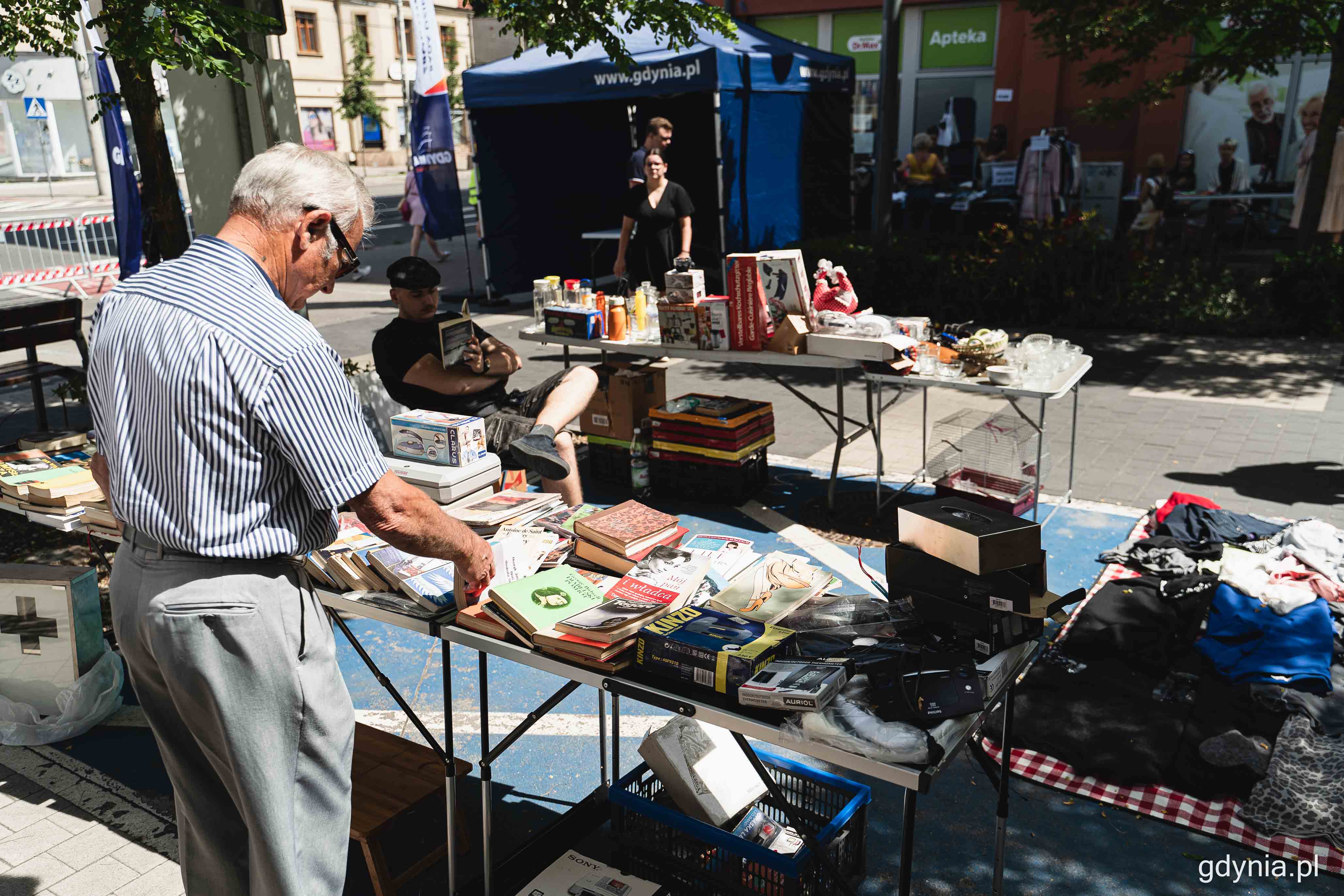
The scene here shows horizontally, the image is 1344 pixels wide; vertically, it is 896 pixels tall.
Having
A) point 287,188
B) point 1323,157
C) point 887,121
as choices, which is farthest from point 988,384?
point 1323,157

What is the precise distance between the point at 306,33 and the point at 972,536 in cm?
4433

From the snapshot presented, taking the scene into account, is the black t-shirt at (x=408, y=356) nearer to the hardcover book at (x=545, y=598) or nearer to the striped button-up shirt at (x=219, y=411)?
the hardcover book at (x=545, y=598)

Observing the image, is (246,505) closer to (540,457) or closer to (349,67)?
(540,457)

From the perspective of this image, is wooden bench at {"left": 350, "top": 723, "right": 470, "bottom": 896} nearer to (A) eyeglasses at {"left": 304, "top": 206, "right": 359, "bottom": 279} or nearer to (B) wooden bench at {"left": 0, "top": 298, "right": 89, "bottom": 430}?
(A) eyeglasses at {"left": 304, "top": 206, "right": 359, "bottom": 279}

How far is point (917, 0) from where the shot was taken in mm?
19922

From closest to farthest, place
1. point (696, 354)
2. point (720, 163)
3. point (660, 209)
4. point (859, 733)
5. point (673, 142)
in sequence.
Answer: point (859, 733), point (696, 354), point (660, 209), point (720, 163), point (673, 142)

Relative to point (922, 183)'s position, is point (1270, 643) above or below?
below

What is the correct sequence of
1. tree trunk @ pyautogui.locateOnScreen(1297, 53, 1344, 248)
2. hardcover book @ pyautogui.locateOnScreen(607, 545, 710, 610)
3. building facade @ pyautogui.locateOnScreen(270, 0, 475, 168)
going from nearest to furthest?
hardcover book @ pyautogui.locateOnScreen(607, 545, 710, 610) < tree trunk @ pyautogui.locateOnScreen(1297, 53, 1344, 248) < building facade @ pyautogui.locateOnScreen(270, 0, 475, 168)

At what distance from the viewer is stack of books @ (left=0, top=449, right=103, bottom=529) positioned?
4035mm

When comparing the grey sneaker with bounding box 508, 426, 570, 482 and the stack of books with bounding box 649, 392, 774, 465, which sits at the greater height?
the grey sneaker with bounding box 508, 426, 570, 482

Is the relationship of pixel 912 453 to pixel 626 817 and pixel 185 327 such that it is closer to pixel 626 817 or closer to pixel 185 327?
pixel 626 817

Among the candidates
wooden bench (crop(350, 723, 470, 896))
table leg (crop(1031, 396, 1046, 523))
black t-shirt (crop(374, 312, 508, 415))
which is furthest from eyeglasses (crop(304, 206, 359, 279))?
table leg (crop(1031, 396, 1046, 523))

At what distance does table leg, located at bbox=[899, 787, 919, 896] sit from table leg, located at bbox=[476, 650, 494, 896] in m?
1.17

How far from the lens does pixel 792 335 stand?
557 centimetres
